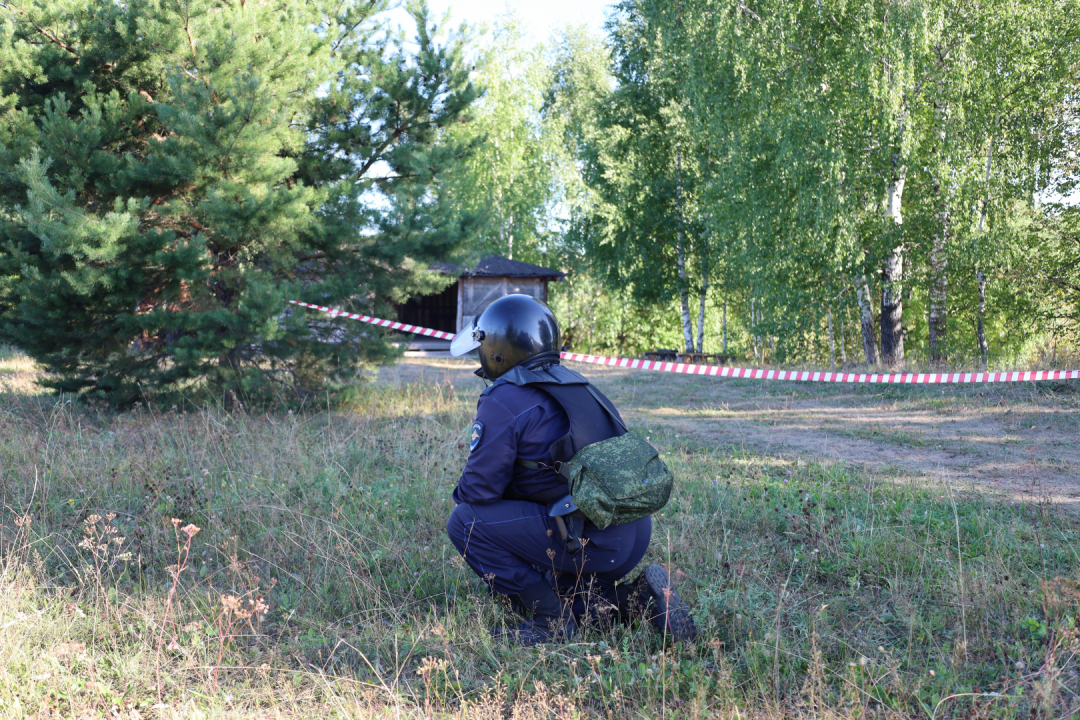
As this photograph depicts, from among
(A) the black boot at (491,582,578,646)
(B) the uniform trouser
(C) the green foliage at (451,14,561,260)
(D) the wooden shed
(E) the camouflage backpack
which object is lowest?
(A) the black boot at (491,582,578,646)

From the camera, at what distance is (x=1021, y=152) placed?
1212 centimetres

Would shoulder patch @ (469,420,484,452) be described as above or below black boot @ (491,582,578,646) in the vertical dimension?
above

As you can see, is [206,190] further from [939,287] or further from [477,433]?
[939,287]

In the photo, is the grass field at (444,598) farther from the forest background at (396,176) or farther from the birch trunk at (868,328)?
the birch trunk at (868,328)

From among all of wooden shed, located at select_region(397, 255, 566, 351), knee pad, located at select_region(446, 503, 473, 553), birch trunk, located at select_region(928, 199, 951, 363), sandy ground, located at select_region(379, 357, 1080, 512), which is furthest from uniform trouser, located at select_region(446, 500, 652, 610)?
wooden shed, located at select_region(397, 255, 566, 351)

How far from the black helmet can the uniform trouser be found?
2.26ft

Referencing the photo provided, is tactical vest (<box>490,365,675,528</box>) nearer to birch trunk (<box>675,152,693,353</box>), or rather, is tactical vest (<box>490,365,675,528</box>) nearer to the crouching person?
the crouching person

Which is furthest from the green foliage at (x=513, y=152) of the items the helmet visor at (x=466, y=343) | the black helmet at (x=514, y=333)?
the black helmet at (x=514, y=333)

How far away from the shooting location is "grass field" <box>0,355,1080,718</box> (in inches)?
110

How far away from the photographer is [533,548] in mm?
3256

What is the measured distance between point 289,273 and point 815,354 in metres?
12.0

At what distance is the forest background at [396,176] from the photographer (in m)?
7.78

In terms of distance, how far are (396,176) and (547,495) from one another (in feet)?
24.1

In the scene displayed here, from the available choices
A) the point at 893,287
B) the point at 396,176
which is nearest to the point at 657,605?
the point at 396,176
